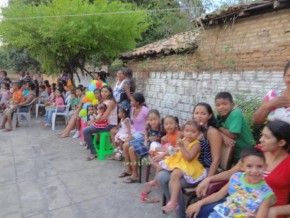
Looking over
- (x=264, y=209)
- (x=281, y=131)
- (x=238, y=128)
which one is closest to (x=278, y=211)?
(x=264, y=209)

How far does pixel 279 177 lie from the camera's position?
243 cm

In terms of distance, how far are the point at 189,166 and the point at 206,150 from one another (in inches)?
11.9

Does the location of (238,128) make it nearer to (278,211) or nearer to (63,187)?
(278,211)

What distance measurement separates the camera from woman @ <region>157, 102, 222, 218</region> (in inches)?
128

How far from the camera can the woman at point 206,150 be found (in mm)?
3246

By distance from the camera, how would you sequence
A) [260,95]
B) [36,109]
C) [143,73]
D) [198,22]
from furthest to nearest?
[36,109], [143,73], [198,22], [260,95]

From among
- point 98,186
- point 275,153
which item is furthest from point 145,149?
point 275,153

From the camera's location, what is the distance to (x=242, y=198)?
2.44 meters

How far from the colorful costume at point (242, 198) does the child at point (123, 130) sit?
3002 millimetres

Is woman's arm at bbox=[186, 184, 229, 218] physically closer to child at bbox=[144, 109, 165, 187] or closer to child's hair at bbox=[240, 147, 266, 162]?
child's hair at bbox=[240, 147, 266, 162]

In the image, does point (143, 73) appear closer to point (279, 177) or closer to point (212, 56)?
point (212, 56)

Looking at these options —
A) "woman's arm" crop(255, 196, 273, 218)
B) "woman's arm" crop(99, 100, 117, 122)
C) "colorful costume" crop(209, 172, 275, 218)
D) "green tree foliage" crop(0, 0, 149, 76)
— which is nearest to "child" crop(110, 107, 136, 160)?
"woman's arm" crop(99, 100, 117, 122)

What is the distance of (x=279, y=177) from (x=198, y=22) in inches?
182

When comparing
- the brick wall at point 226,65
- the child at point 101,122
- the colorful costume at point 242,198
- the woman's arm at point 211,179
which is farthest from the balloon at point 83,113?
the colorful costume at point 242,198
